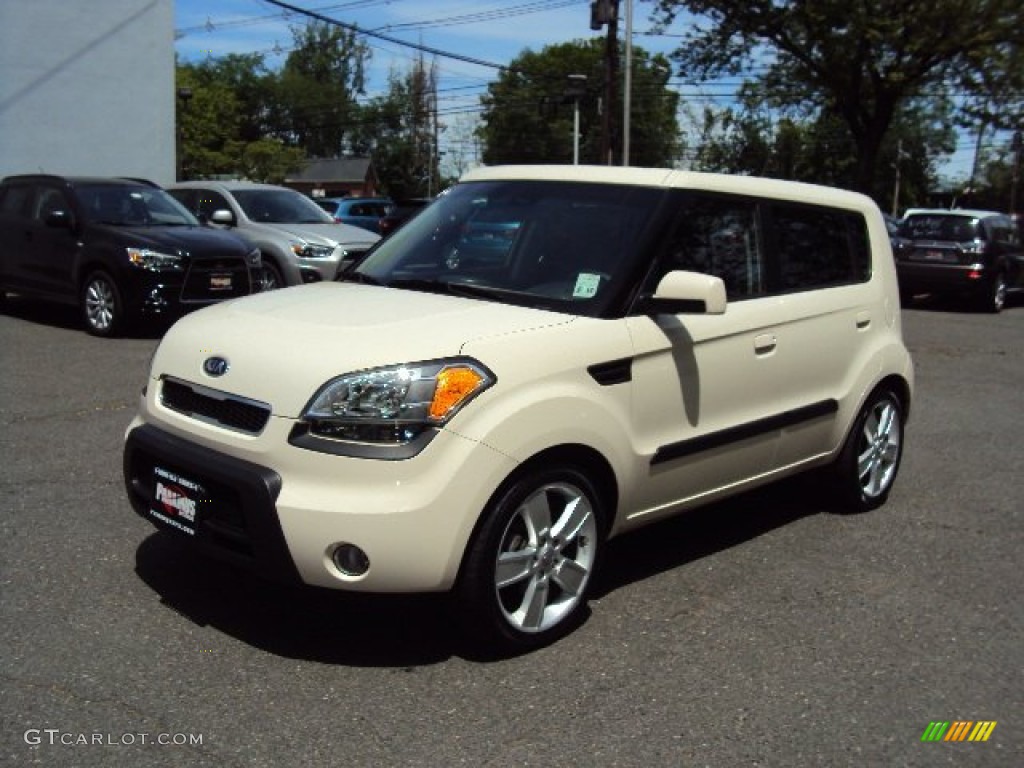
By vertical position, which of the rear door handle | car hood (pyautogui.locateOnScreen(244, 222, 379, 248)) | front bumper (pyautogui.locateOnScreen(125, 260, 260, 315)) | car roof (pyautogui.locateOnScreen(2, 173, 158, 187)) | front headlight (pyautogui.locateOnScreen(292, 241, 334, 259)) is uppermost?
car roof (pyautogui.locateOnScreen(2, 173, 158, 187))

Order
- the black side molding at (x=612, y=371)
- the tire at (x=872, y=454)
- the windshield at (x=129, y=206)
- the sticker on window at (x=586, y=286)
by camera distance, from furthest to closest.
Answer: the windshield at (x=129, y=206) < the tire at (x=872, y=454) < the sticker on window at (x=586, y=286) < the black side molding at (x=612, y=371)

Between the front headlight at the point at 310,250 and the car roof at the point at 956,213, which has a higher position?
the car roof at the point at 956,213

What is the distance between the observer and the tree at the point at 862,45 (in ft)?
82.7

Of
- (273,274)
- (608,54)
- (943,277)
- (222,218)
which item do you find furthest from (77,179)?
(608,54)

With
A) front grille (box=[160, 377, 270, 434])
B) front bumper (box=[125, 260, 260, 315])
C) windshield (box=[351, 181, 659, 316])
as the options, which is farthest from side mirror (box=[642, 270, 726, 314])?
front bumper (box=[125, 260, 260, 315])

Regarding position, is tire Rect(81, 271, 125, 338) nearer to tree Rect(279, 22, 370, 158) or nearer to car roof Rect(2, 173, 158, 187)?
car roof Rect(2, 173, 158, 187)

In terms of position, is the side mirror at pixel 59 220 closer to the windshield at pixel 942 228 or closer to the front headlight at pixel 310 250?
the front headlight at pixel 310 250

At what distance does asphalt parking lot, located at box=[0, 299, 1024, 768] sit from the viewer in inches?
124

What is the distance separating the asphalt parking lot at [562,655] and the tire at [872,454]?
0.44 ft

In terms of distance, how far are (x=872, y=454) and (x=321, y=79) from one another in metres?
104

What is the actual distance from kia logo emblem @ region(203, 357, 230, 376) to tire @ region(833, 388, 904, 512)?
319 centimetres

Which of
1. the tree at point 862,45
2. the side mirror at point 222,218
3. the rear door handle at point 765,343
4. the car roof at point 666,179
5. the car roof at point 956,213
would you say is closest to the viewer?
the car roof at point 666,179

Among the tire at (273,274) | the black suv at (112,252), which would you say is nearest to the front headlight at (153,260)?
the black suv at (112,252)

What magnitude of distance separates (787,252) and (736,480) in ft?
3.72
